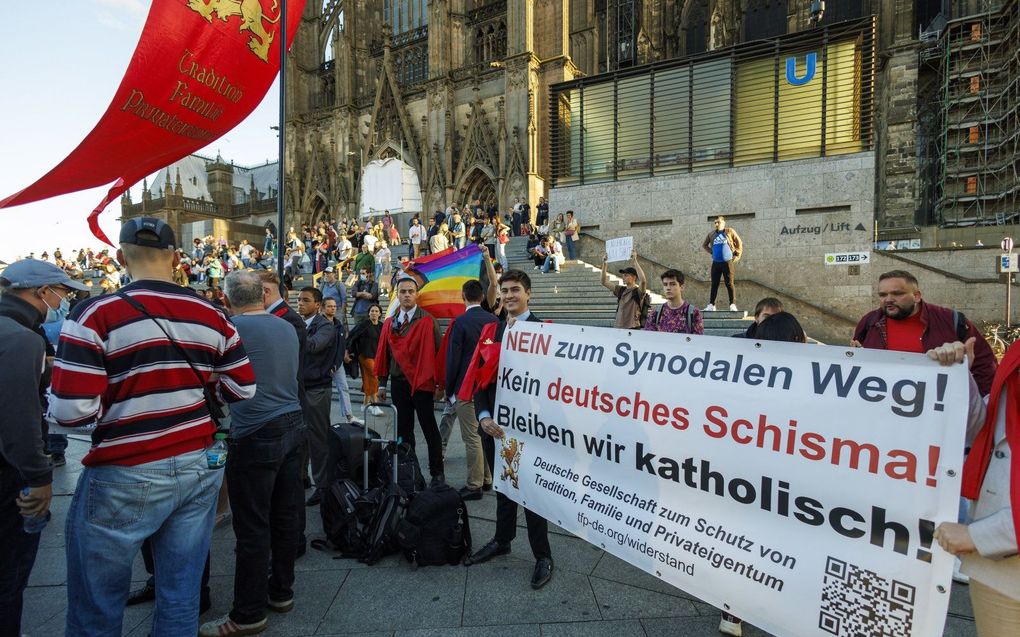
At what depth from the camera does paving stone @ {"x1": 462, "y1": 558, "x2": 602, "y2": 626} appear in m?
3.00

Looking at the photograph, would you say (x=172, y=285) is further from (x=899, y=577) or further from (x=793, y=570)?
(x=899, y=577)

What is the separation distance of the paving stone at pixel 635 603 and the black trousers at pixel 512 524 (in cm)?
39

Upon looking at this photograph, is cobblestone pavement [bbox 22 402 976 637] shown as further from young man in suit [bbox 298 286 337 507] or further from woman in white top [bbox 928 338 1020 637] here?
woman in white top [bbox 928 338 1020 637]

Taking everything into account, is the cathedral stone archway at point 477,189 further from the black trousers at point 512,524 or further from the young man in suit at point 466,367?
the black trousers at point 512,524

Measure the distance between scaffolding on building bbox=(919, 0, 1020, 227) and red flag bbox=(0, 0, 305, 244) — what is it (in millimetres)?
28116

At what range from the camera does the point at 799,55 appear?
46.2 ft

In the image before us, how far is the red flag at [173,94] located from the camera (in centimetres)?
308

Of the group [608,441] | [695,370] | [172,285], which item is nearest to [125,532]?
[172,285]

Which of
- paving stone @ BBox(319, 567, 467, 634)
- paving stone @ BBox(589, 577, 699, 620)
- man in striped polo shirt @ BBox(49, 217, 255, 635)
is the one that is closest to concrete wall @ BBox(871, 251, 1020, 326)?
paving stone @ BBox(589, 577, 699, 620)

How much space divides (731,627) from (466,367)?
2.60m

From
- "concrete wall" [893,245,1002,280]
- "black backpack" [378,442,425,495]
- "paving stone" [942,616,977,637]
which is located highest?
"concrete wall" [893,245,1002,280]

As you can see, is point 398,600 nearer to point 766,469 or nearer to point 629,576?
point 629,576

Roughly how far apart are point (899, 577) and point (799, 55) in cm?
1577

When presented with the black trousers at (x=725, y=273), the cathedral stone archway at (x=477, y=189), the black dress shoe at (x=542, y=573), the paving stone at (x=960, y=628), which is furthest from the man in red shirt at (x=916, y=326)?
the cathedral stone archway at (x=477, y=189)
